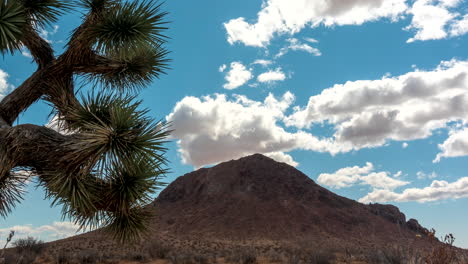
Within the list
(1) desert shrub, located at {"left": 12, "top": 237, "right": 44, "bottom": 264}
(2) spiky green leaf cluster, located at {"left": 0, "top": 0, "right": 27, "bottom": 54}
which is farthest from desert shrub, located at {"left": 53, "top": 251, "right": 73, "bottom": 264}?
(2) spiky green leaf cluster, located at {"left": 0, "top": 0, "right": 27, "bottom": 54}

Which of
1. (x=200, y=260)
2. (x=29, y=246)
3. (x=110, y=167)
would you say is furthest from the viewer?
(x=29, y=246)

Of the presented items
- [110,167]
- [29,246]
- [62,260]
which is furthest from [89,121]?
[29,246]

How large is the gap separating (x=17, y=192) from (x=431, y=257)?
8955 millimetres

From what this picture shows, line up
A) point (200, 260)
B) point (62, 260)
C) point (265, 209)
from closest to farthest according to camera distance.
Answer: point (62, 260)
point (200, 260)
point (265, 209)

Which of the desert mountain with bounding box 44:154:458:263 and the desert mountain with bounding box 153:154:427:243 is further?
the desert mountain with bounding box 153:154:427:243

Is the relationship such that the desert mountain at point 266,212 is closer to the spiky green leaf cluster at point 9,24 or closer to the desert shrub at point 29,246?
the desert shrub at point 29,246

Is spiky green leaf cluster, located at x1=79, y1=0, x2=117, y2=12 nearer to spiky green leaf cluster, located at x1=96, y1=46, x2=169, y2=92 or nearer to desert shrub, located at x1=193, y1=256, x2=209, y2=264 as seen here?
spiky green leaf cluster, located at x1=96, y1=46, x2=169, y2=92

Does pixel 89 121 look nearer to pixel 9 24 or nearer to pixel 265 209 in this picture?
pixel 9 24

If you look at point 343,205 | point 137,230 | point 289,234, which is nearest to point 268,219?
point 289,234

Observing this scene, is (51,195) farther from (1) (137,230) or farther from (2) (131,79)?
(2) (131,79)

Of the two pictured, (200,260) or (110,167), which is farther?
(200,260)

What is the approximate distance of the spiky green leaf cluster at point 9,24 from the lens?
7317mm

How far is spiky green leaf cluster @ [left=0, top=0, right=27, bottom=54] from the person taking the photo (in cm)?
732

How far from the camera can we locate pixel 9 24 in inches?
291
